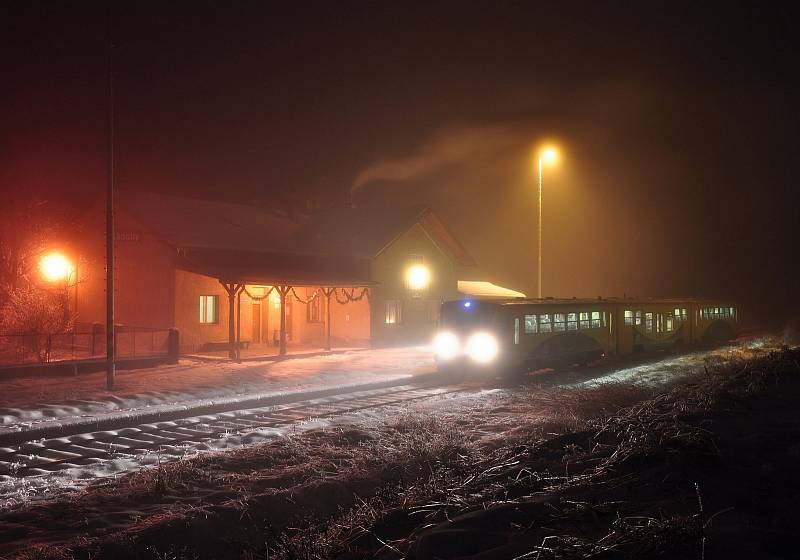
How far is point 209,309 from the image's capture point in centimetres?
3023

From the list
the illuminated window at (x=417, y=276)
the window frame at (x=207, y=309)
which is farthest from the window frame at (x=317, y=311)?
the window frame at (x=207, y=309)

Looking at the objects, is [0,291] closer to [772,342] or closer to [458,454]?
[458,454]

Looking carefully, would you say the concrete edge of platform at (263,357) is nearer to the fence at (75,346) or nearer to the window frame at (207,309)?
the window frame at (207,309)

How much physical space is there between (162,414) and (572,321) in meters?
14.4

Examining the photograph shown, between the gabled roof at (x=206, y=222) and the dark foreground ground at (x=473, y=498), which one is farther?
the gabled roof at (x=206, y=222)

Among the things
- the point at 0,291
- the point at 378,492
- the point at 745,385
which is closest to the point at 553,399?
the point at 745,385

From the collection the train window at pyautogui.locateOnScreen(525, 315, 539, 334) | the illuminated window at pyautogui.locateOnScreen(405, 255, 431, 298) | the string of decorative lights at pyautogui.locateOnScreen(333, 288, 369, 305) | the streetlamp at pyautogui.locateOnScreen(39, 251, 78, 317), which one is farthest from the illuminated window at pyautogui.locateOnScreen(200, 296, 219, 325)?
the train window at pyautogui.locateOnScreen(525, 315, 539, 334)

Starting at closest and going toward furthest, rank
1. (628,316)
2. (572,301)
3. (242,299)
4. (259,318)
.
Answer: (572,301)
(628,316)
(242,299)
(259,318)

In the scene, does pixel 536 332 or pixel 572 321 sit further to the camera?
pixel 572 321

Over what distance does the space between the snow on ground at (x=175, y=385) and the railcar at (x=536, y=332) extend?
196cm

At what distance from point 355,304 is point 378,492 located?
27680 millimetres

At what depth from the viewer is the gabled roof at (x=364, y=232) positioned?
36.1 metres

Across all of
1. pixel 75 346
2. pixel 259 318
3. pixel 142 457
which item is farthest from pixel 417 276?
pixel 142 457

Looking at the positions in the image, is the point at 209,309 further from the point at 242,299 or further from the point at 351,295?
the point at 351,295
